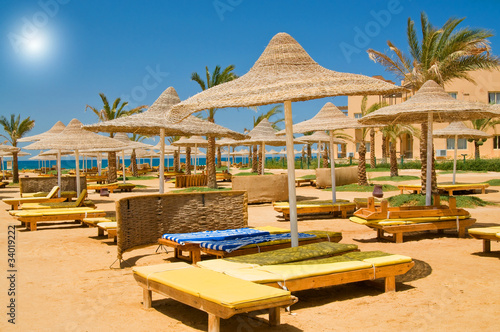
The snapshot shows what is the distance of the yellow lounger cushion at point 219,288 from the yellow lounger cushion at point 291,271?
220 mm

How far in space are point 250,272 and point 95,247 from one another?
4.77m

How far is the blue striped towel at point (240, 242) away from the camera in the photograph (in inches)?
253

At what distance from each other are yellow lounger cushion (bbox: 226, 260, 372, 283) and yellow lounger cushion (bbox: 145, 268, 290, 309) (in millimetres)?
220

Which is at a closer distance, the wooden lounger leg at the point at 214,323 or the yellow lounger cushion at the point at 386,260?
the wooden lounger leg at the point at 214,323

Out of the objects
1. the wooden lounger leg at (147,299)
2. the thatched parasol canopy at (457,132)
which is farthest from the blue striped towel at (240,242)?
the thatched parasol canopy at (457,132)

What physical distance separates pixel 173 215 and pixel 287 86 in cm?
301

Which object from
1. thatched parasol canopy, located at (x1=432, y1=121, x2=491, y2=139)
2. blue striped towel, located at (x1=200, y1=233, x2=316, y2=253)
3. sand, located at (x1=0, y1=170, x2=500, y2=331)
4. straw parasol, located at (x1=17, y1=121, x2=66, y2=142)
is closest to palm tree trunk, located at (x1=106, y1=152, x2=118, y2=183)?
straw parasol, located at (x1=17, y1=121, x2=66, y2=142)

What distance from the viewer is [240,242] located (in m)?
6.77

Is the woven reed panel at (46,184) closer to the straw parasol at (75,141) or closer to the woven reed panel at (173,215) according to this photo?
the straw parasol at (75,141)

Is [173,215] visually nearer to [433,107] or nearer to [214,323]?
[214,323]

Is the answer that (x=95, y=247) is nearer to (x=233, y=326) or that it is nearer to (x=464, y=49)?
(x=233, y=326)

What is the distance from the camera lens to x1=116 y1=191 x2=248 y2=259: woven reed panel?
7.23m

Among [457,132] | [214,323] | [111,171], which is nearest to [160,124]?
[214,323]

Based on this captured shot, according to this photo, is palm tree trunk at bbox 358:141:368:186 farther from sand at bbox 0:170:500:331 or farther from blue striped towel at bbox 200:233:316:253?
blue striped towel at bbox 200:233:316:253
